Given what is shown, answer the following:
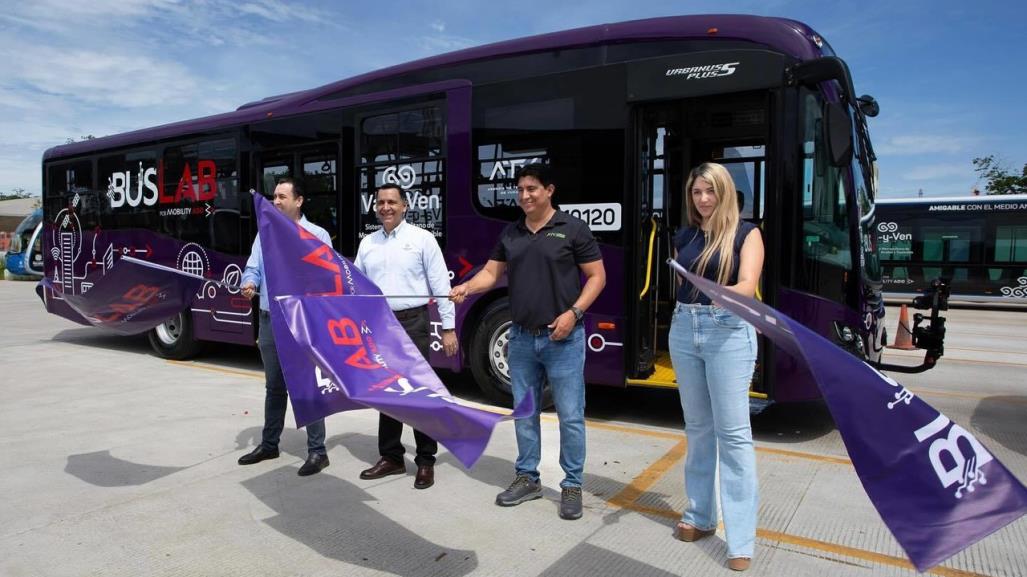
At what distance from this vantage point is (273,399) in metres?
4.84

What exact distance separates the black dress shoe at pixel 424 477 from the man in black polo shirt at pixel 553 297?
0.92 m

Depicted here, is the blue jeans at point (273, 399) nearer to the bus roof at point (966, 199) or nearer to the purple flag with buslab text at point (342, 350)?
the purple flag with buslab text at point (342, 350)

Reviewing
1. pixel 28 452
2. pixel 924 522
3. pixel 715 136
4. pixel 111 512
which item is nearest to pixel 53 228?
pixel 28 452

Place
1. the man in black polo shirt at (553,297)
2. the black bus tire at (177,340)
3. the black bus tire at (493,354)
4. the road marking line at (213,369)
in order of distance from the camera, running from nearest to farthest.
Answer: the man in black polo shirt at (553,297) < the black bus tire at (493,354) < the road marking line at (213,369) < the black bus tire at (177,340)

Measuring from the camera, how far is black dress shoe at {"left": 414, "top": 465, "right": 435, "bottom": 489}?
438 centimetres

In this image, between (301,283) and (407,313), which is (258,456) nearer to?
(407,313)

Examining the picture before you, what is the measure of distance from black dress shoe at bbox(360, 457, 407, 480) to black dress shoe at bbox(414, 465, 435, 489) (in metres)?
0.22

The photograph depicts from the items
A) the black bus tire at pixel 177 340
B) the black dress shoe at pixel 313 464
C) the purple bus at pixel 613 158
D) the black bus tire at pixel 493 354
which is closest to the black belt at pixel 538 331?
the black dress shoe at pixel 313 464

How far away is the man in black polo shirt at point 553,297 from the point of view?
3.84 metres

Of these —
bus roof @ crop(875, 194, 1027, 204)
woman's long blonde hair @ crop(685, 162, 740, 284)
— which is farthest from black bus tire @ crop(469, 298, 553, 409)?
bus roof @ crop(875, 194, 1027, 204)

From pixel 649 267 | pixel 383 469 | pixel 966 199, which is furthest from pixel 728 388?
pixel 966 199

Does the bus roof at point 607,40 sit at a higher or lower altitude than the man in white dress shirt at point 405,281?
higher

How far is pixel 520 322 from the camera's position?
3.93 meters

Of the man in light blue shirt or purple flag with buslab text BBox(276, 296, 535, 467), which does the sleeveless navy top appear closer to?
purple flag with buslab text BBox(276, 296, 535, 467)
